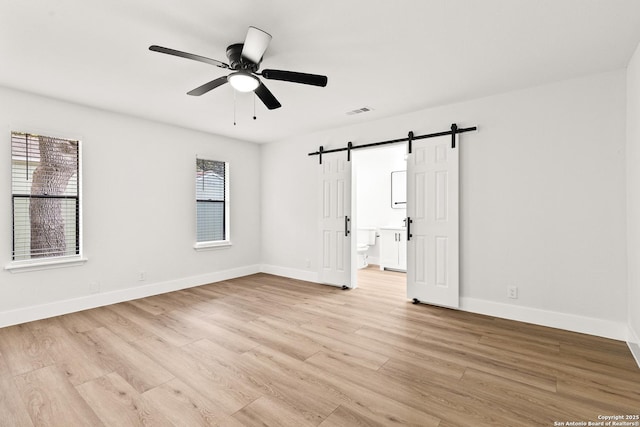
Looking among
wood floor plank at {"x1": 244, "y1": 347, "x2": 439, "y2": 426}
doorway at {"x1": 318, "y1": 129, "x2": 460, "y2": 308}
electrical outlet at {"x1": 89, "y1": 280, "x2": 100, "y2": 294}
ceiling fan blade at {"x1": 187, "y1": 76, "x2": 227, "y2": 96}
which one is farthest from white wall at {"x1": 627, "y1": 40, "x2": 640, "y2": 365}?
electrical outlet at {"x1": 89, "y1": 280, "x2": 100, "y2": 294}

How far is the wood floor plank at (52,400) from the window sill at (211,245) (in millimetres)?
2872

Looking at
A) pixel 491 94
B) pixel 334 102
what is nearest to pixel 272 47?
pixel 334 102

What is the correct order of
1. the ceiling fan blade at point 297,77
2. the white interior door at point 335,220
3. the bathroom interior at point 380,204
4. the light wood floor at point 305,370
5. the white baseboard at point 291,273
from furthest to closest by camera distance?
the bathroom interior at point 380,204 < the white baseboard at point 291,273 < the white interior door at point 335,220 < the ceiling fan blade at point 297,77 < the light wood floor at point 305,370

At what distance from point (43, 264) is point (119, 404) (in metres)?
2.63

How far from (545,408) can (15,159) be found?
5.55m

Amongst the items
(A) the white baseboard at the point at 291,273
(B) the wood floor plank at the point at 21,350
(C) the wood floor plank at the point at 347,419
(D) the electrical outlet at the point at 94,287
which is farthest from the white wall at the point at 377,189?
(B) the wood floor plank at the point at 21,350

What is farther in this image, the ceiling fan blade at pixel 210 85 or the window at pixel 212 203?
the window at pixel 212 203

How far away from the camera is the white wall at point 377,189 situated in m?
7.10

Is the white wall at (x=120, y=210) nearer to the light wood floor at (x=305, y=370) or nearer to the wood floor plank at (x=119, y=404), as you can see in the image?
the light wood floor at (x=305, y=370)

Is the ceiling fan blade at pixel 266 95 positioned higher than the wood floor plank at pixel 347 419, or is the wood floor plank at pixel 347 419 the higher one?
the ceiling fan blade at pixel 266 95

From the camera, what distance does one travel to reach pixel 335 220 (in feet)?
17.1

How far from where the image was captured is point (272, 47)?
8.60ft

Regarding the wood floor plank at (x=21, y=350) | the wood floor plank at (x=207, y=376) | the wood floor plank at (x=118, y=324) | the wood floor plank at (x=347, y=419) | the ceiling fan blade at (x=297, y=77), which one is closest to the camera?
the wood floor plank at (x=347, y=419)

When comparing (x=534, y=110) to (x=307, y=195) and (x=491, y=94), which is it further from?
(x=307, y=195)
